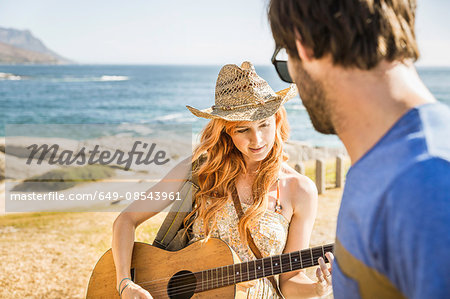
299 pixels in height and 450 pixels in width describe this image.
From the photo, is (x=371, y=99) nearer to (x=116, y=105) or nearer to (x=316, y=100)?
(x=316, y=100)

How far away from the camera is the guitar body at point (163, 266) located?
256cm

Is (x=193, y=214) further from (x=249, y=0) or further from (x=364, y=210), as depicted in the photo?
(x=249, y=0)

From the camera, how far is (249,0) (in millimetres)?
84000

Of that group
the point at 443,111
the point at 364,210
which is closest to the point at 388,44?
the point at 443,111

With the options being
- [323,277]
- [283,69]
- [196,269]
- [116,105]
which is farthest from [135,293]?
[116,105]

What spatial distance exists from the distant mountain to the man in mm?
105945

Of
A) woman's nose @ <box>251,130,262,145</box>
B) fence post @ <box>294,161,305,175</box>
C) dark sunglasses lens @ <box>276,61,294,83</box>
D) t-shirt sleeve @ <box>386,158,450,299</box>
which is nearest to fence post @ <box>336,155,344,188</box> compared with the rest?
fence post @ <box>294,161,305,175</box>

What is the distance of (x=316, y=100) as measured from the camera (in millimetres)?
1150

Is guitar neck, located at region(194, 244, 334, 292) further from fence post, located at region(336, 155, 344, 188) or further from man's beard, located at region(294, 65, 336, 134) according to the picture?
fence post, located at region(336, 155, 344, 188)

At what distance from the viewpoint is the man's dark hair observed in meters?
1.04

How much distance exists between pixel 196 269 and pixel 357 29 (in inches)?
74.8

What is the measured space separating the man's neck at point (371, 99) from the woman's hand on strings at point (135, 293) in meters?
1.82

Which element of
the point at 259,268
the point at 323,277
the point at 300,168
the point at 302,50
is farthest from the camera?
the point at 300,168

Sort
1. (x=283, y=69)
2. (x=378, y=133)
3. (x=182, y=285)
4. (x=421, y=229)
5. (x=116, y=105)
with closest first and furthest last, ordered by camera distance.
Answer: (x=421, y=229) < (x=378, y=133) < (x=283, y=69) < (x=182, y=285) < (x=116, y=105)
